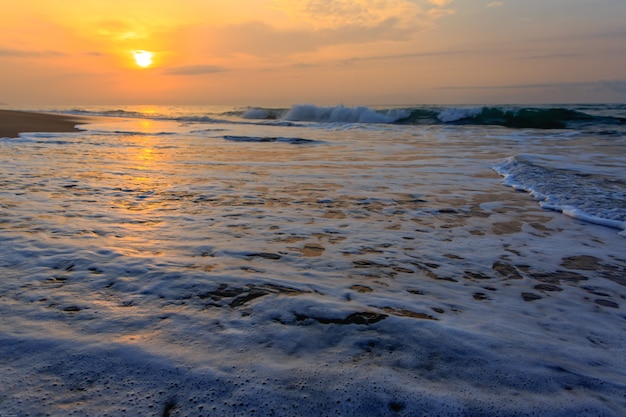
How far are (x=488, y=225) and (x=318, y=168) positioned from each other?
402cm

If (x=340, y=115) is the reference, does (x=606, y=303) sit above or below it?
below

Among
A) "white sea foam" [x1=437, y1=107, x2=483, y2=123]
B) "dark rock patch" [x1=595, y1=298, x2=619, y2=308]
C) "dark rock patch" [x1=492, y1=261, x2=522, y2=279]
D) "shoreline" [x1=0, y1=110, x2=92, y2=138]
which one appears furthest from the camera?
"white sea foam" [x1=437, y1=107, x2=483, y2=123]

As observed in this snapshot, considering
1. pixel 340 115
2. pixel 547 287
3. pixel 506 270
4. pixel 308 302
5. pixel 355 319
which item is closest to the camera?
pixel 355 319

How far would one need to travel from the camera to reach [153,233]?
3.51m

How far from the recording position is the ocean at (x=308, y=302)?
159 centimetres

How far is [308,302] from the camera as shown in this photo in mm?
2320

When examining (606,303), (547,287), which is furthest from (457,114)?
(606,303)

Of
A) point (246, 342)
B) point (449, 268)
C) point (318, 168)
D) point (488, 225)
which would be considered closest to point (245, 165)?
point (318, 168)

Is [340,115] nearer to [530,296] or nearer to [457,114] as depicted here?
[457,114]

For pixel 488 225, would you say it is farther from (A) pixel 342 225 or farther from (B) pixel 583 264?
(A) pixel 342 225

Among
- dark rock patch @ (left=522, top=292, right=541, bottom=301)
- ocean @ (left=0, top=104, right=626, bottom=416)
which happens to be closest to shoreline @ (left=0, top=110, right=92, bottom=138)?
Result: ocean @ (left=0, top=104, right=626, bottom=416)

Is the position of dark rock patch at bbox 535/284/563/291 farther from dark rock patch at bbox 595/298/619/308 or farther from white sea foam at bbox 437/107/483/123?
white sea foam at bbox 437/107/483/123

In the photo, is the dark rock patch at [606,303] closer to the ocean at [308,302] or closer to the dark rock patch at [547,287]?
the ocean at [308,302]

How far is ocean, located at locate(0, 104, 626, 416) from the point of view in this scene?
1.59 m
